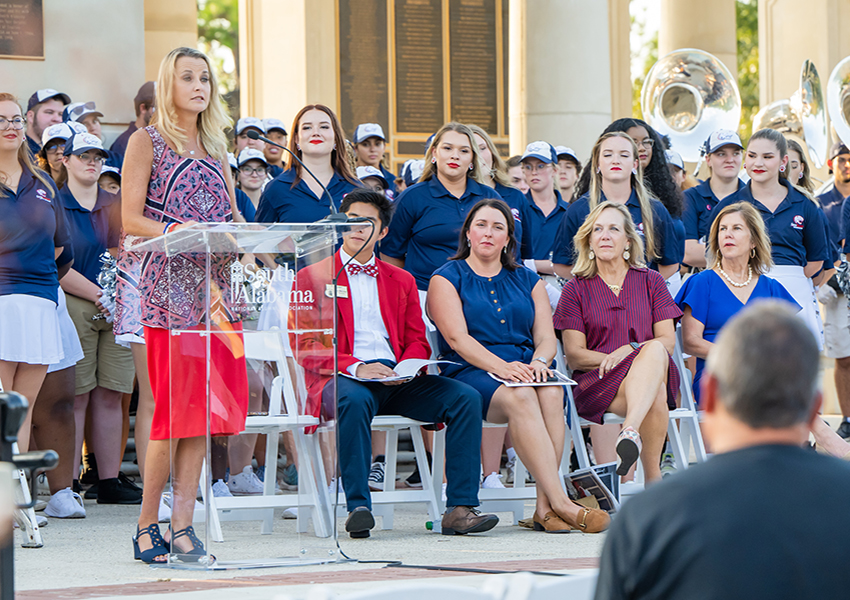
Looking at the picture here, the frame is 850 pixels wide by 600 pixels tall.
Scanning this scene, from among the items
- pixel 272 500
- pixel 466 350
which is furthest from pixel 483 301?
pixel 272 500

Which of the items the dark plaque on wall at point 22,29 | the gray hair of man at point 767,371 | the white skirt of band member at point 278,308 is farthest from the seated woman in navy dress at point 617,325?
the dark plaque on wall at point 22,29

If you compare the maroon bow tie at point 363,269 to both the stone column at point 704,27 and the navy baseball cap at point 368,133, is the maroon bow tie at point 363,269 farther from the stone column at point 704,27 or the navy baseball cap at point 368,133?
the stone column at point 704,27

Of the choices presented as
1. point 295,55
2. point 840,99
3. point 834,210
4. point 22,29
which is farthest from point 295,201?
point 840,99

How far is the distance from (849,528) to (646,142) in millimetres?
6568

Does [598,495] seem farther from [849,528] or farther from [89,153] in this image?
[849,528]

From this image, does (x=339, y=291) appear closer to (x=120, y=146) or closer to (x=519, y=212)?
(x=519, y=212)

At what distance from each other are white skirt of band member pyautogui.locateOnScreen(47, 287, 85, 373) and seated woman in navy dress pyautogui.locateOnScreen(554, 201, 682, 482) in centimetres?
288

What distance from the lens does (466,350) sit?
21.7 feet

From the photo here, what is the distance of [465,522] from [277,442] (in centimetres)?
133

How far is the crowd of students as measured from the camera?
5156mm

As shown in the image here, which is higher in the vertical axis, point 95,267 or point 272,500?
point 95,267

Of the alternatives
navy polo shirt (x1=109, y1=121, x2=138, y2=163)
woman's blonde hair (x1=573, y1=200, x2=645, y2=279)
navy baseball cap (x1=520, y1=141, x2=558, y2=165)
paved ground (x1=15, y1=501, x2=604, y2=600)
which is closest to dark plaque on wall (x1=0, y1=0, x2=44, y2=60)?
navy polo shirt (x1=109, y1=121, x2=138, y2=163)

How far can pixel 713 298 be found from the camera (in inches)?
290

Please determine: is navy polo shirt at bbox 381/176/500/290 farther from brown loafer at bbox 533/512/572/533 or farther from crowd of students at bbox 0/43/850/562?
brown loafer at bbox 533/512/572/533
